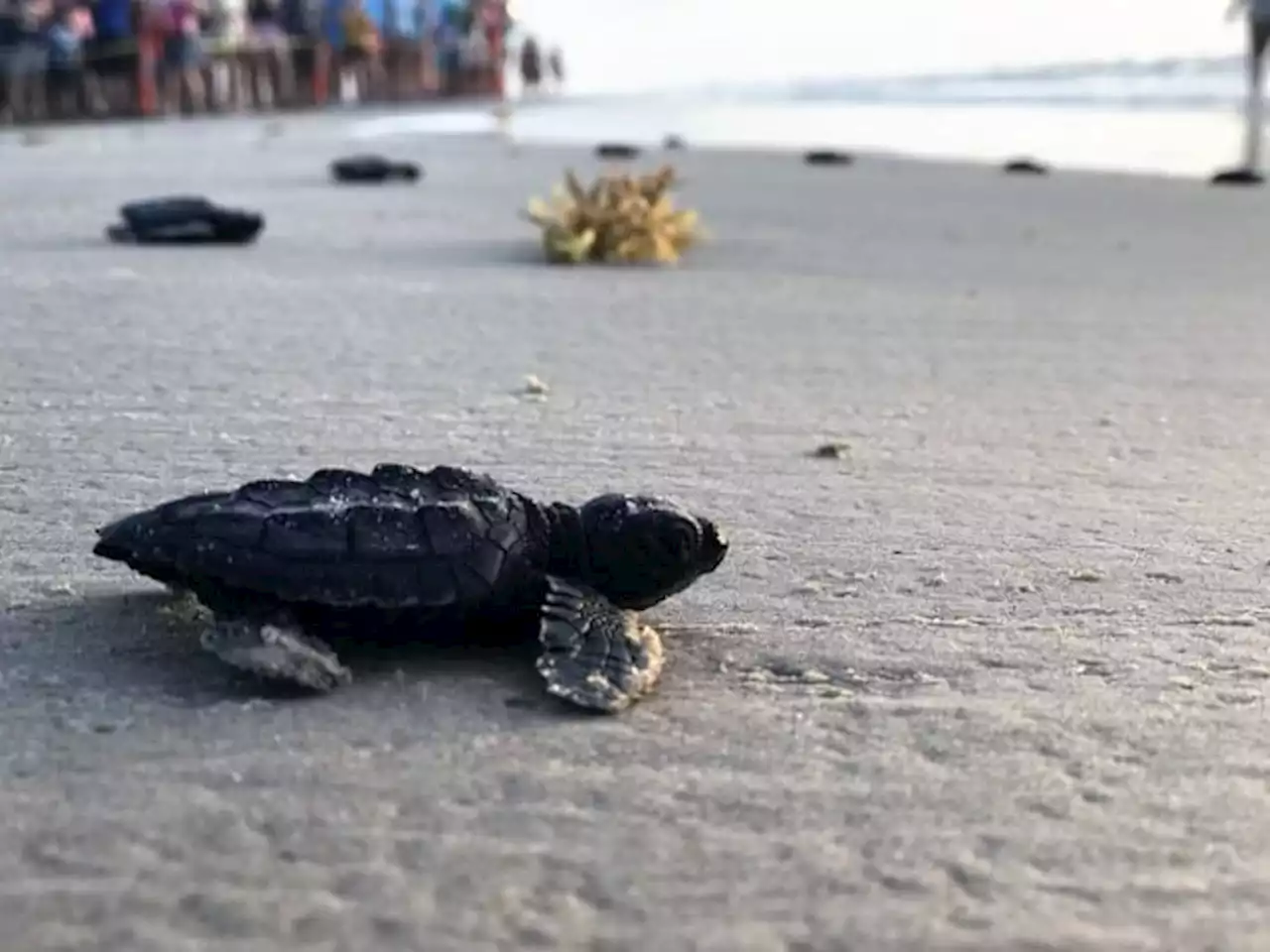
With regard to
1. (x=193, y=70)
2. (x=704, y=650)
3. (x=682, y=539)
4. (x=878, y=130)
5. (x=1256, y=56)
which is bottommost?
(x=704, y=650)

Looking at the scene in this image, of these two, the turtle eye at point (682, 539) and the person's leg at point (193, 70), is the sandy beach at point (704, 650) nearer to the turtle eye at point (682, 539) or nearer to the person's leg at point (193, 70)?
the turtle eye at point (682, 539)

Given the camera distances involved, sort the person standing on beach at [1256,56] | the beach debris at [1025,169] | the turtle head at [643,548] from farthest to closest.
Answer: the person standing on beach at [1256,56] → the beach debris at [1025,169] → the turtle head at [643,548]

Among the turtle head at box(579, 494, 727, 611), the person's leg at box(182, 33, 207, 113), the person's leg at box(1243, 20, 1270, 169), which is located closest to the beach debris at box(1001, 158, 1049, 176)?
the person's leg at box(1243, 20, 1270, 169)

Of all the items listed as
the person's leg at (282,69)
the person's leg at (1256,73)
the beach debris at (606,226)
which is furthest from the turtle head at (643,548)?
the person's leg at (282,69)

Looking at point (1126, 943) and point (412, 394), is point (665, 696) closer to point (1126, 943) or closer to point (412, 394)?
point (1126, 943)

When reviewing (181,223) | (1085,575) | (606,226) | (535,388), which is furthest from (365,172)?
(1085,575)

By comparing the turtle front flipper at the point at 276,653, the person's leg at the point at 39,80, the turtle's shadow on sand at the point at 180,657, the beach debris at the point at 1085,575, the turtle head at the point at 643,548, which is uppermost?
the person's leg at the point at 39,80

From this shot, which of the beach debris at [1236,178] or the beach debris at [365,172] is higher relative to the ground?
the beach debris at [365,172]

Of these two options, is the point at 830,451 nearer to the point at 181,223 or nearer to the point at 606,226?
the point at 606,226

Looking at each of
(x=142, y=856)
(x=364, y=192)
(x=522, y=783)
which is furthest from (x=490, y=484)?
(x=364, y=192)
